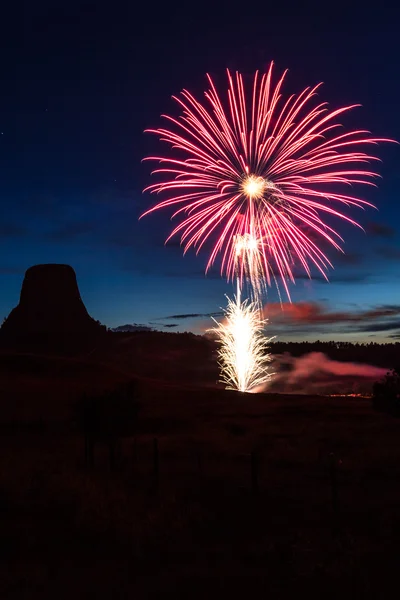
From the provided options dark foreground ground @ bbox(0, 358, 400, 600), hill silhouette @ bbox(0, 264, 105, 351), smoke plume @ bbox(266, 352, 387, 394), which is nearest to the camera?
dark foreground ground @ bbox(0, 358, 400, 600)

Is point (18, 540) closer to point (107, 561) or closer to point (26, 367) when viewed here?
point (107, 561)

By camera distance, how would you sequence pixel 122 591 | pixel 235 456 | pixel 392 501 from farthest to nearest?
pixel 235 456
pixel 392 501
pixel 122 591

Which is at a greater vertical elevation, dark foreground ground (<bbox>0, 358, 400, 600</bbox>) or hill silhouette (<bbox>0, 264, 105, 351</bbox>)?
hill silhouette (<bbox>0, 264, 105, 351</bbox>)

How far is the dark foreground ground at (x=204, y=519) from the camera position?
9.30m

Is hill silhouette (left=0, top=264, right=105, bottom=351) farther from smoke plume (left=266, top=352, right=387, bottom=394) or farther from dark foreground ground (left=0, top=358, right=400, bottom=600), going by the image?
dark foreground ground (left=0, top=358, right=400, bottom=600)

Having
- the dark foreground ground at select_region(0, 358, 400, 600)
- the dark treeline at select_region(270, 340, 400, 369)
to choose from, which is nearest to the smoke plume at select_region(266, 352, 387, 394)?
the dark treeline at select_region(270, 340, 400, 369)

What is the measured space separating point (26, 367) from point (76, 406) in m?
39.5

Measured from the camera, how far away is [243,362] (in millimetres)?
46812

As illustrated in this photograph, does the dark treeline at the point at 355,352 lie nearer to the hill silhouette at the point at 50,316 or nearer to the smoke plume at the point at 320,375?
the smoke plume at the point at 320,375

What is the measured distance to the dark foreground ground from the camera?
366 inches

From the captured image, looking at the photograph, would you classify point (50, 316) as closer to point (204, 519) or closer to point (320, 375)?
point (320, 375)

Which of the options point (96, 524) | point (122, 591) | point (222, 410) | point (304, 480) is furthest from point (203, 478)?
point (222, 410)

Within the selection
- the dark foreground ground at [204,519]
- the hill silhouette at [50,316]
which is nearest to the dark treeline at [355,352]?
the hill silhouette at [50,316]

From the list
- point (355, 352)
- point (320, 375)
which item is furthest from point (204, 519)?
point (355, 352)
